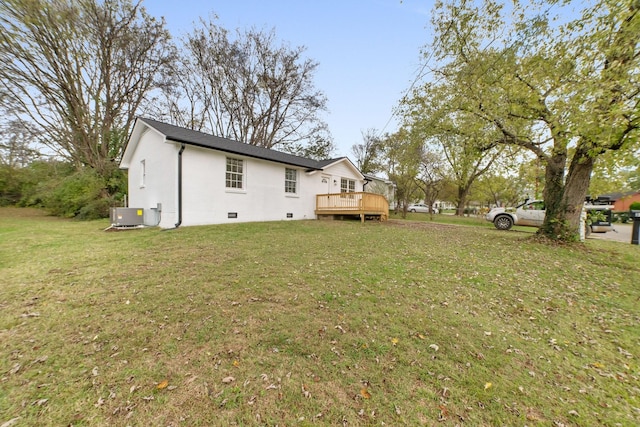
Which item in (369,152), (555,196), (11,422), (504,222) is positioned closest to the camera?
(11,422)

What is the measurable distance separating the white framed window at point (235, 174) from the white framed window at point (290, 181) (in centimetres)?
263

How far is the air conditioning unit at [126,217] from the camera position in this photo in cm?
977

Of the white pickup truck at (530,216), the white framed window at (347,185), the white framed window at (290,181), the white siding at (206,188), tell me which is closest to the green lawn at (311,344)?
the white siding at (206,188)

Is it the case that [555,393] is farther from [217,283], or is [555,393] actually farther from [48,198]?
[48,198]

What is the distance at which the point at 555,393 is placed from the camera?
2041mm

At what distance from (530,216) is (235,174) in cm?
1481

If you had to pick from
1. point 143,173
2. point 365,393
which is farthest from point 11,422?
point 143,173

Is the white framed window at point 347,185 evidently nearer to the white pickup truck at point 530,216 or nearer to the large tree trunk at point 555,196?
the white pickup truck at point 530,216

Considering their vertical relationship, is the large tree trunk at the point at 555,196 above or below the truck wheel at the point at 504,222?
above

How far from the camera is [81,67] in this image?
15203 millimetres

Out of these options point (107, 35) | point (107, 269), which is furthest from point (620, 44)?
point (107, 35)

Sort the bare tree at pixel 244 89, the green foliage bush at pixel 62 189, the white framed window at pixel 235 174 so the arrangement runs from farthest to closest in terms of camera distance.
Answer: the bare tree at pixel 244 89 → the green foliage bush at pixel 62 189 → the white framed window at pixel 235 174

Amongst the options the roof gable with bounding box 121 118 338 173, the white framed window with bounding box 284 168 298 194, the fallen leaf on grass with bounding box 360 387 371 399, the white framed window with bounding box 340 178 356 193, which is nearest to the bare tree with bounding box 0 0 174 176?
the roof gable with bounding box 121 118 338 173

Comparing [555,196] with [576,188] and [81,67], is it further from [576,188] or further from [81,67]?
[81,67]
